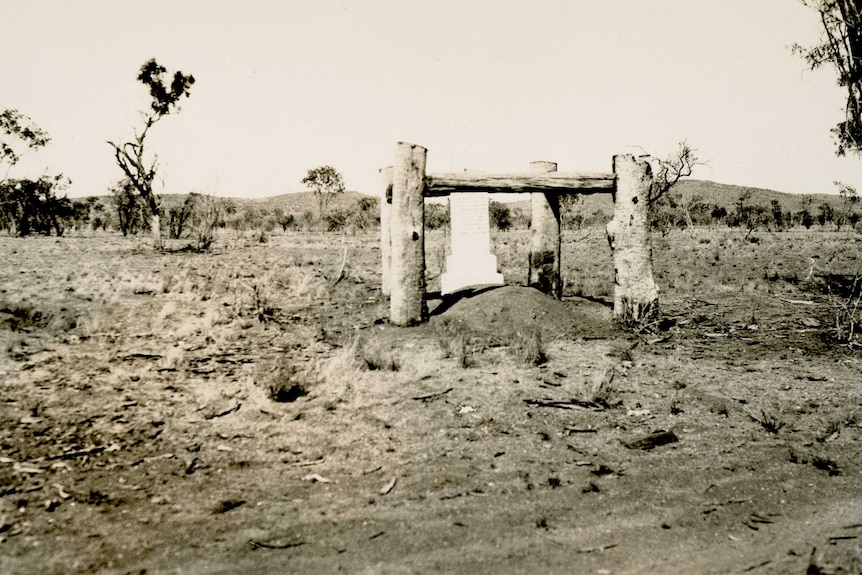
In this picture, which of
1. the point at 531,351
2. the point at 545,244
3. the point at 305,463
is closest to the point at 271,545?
the point at 305,463

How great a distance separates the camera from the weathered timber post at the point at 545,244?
10.9 metres

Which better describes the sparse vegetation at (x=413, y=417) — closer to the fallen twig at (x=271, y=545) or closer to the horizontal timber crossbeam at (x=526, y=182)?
the fallen twig at (x=271, y=545)

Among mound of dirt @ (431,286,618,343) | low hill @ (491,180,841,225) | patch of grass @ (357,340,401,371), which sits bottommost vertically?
patch of grass @ (357,340,401,371)

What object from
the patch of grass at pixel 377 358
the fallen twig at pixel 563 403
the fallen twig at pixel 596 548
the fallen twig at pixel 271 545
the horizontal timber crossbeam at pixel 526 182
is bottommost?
the fallen twig at pixel 271 545

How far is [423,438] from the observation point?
5.01 m

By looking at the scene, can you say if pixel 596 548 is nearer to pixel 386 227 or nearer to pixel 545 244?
pixel 545 244

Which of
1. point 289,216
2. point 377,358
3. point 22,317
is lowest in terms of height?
point 377,358

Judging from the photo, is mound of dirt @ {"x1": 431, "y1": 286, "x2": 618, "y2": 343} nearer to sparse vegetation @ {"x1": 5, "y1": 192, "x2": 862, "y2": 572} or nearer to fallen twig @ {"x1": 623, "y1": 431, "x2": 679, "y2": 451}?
sparse vegetation @ {"x1": 5, "y1": 192, "x2": 862, "y2": 572}

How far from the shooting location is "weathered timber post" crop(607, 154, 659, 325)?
852cm

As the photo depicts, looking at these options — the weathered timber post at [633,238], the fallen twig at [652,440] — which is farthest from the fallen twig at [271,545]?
the weathered timber post at [633,238]

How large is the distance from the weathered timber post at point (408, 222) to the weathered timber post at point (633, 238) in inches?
115

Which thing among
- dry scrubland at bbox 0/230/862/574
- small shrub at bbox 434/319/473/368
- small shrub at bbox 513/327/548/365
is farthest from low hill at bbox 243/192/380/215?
small shrub at bbox 513/327/548/365

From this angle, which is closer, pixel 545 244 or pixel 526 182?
pixel 526 182

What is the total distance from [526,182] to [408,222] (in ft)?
6.62
